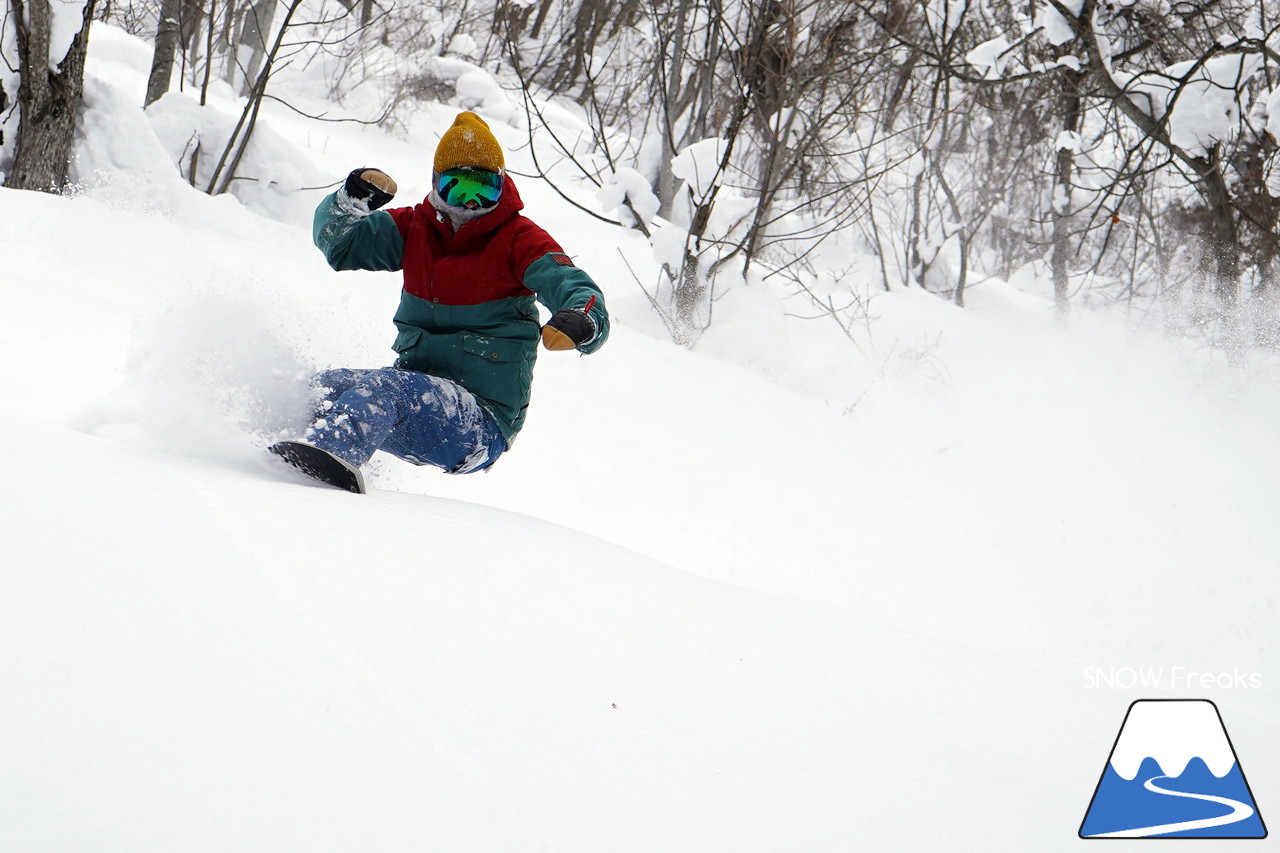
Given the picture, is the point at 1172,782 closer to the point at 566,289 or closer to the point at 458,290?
the point at 566,289

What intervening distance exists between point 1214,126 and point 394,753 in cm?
689

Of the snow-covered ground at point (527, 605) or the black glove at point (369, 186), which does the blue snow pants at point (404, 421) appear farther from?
the black glove at point (369, 186)

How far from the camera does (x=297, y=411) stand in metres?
2.39

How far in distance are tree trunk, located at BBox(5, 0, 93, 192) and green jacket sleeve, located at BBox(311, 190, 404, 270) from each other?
10.2ft

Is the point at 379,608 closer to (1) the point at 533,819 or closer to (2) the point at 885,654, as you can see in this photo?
(1) the point at 533,819

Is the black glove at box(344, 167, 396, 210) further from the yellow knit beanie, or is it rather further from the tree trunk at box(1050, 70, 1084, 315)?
the tree trunk at box(1050, 70, 1084, 315)

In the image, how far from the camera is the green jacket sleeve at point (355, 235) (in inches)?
107

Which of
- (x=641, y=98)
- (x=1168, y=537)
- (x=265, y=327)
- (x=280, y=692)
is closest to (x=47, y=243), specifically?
(x=265, y=327)

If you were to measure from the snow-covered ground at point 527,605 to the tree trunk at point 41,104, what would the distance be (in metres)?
Answer: 0.21

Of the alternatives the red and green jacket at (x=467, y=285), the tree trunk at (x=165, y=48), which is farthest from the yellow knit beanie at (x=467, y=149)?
the tree trunk at (x=165, y=48)

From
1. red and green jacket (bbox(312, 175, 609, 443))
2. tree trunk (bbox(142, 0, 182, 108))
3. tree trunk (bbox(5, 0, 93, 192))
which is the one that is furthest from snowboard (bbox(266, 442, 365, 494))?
tree trunk (bbox(142, 0, 182, 108))

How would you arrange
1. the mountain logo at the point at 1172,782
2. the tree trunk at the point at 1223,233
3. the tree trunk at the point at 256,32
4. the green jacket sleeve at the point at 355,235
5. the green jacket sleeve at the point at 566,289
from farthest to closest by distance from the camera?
the tree trunk at the point at 256,32, the tree trunk at the point at 1223,233, the green jacket sleeve at the point at 355,235, the green jacket sleeve at the point at 566,289, the mountain logo at the point at 1172,782

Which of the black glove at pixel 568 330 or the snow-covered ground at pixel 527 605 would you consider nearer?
the snow-covered ground at pixel 527 605

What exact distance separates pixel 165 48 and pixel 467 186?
633 cm
